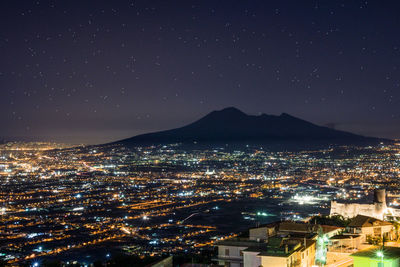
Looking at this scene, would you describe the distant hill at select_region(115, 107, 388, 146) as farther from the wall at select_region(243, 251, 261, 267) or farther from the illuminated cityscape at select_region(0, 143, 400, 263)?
the wall at select_region(243, 251, 261, 267)

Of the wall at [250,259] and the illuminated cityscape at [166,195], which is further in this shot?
the illuminated cityscape at [166,195]

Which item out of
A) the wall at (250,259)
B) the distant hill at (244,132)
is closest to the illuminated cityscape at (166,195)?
the wall at (250,259)

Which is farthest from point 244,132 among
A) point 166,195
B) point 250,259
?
point 250,259

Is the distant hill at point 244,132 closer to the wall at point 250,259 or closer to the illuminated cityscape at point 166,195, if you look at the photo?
the illuminated cityscape at point 166,195

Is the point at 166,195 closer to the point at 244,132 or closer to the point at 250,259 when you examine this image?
the point at 250,259

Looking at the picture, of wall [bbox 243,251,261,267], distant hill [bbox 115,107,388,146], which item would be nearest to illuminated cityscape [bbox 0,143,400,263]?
wall [bbox 243,251,261,267]

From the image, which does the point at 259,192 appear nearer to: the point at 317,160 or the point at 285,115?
the point at 317,160

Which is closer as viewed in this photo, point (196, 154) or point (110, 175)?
point (110, 175)

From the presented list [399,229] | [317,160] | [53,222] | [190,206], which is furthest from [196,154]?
[399,229]
